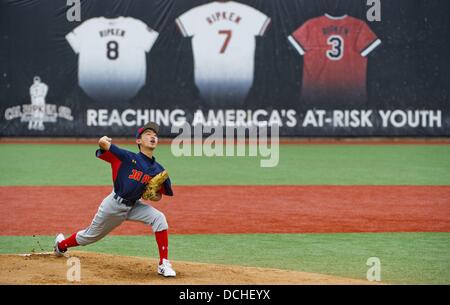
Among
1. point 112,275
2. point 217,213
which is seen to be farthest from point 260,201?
point 112,275

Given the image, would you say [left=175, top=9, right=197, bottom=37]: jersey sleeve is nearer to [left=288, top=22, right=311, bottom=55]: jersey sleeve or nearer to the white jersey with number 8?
the white jersey with number 8

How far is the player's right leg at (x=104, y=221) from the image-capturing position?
26.1 feet

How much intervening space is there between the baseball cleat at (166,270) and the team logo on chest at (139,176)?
752 mm

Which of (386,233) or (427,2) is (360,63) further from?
(386,233)

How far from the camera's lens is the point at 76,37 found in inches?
945

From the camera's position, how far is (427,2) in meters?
24.5

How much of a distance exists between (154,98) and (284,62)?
3890 millimetres

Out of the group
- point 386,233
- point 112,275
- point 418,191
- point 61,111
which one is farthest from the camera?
point 61,111

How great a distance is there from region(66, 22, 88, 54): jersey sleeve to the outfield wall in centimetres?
3

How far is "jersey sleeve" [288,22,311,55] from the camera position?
24359mm

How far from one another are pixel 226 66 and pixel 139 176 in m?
16.5

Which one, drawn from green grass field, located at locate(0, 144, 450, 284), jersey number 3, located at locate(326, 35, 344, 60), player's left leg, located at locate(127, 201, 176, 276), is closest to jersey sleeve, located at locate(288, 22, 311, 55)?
jersey number 3, located at locate(326, 35, 344, 60)

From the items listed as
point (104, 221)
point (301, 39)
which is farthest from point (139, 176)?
point (301, 39)

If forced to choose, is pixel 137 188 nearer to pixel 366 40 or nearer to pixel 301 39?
pixel 301 39
